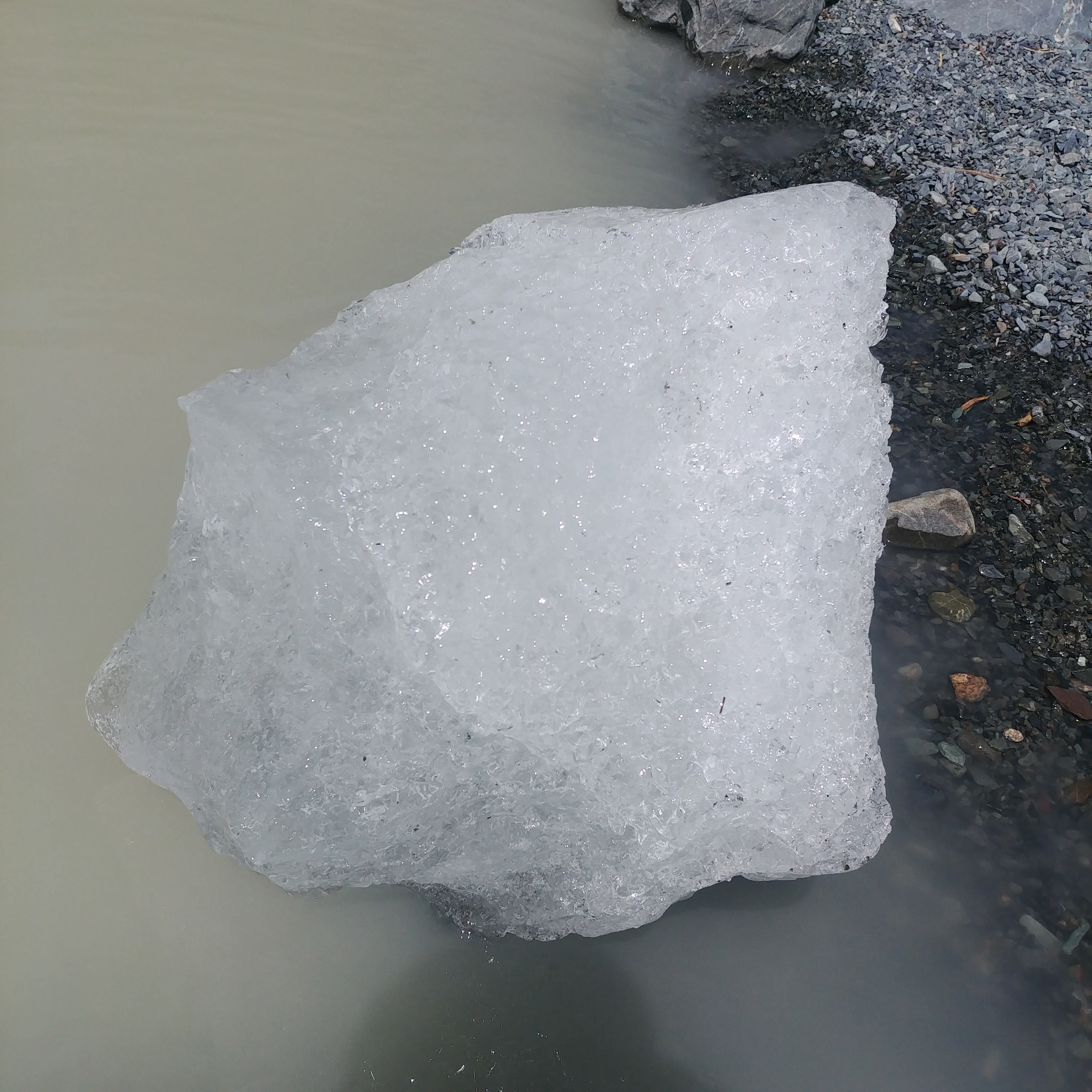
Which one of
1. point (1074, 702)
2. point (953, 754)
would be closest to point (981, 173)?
point (1074, 702)

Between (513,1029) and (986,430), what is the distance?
226 cm

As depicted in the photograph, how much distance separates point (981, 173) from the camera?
3605 mm

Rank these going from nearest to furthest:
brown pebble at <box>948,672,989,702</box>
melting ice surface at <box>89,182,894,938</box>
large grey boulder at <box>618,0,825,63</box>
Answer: melting ice surface at <box>89,182,894,938</box>, brown pebble at <box>948,672,989,702</box>, large grey boulder at <box>618,0,825,63</box>

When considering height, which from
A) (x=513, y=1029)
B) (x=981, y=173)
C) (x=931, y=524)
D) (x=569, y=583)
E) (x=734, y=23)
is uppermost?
(x=734, y=23)

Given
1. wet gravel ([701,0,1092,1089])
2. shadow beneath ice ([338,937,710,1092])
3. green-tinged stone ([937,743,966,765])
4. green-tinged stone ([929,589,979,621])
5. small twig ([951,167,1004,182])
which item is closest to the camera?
shadow beneath ice ([338,937,710,1092])

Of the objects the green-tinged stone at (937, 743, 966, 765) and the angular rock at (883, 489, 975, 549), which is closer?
the green-tinged stone at (937, 743, 966, 765)

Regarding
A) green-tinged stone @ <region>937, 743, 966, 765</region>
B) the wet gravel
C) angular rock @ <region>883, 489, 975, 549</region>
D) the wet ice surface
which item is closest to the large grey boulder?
the wet gravel

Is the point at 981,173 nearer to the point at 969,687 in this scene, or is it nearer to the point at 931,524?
the point at 931,524

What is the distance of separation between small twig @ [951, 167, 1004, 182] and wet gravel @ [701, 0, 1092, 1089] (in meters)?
0.01

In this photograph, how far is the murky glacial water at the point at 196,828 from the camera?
65.4 inches

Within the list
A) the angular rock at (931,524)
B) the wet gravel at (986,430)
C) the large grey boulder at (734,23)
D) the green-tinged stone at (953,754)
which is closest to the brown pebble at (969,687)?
the wet gravel at (986,430)

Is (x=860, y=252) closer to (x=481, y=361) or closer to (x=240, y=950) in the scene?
(x=481, y=361)

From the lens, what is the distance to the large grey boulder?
161 inches

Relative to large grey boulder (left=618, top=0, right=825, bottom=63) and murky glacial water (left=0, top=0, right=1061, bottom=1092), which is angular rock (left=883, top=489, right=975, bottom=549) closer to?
murky glacial water (left=0, top=0, right=1061, bottom=1092)
